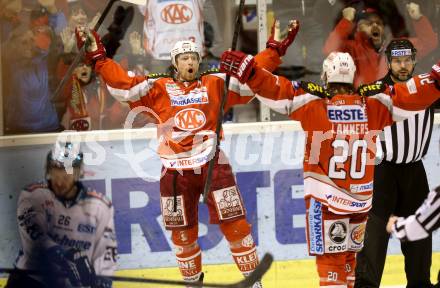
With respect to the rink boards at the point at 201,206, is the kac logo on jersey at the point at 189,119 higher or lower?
higher

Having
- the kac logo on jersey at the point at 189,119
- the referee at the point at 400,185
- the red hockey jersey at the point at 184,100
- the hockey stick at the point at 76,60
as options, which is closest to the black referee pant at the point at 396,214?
the referee at the point at 400,185

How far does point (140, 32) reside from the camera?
17.7ft

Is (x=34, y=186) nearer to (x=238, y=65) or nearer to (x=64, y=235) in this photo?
(x=64, y=235)

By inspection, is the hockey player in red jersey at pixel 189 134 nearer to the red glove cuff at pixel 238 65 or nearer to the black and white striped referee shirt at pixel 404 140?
the red glove cuff at pixel 238 65

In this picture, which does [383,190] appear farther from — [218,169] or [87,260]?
[87,260]

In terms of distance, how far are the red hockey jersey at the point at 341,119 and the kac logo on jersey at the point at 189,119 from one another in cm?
41

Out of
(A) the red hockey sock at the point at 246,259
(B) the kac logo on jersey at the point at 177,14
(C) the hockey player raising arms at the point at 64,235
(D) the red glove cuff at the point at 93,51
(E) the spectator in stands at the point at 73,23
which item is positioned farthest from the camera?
(B) the kac logo on jersey at the point at 177,14

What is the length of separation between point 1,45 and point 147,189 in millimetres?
1081

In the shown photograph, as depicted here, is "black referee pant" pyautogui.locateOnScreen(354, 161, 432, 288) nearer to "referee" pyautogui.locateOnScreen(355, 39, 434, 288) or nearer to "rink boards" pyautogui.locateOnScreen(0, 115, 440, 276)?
"referee" pyautogui.locateOnScreen(355, 39, 434, 288)

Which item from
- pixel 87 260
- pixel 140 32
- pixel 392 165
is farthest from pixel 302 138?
pixel 87 260

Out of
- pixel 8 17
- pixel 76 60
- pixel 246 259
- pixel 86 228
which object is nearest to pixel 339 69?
pixel 246 259

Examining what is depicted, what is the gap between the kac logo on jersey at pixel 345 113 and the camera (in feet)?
14.4

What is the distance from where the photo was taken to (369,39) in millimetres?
5504

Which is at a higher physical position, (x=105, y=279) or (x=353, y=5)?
(x=353, y=5)
